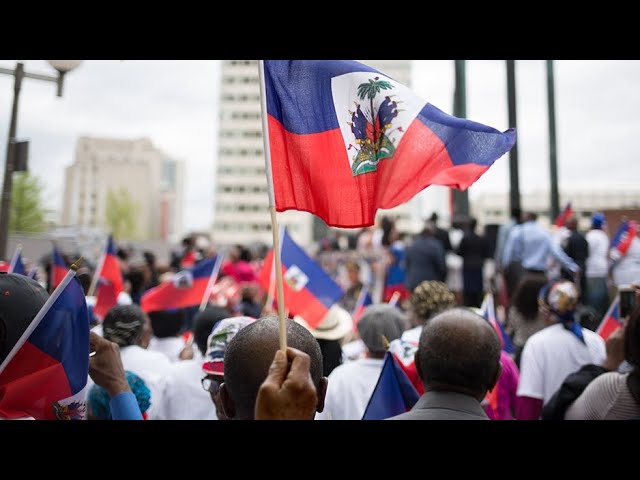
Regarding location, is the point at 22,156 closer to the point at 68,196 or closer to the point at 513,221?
the point at 513,221

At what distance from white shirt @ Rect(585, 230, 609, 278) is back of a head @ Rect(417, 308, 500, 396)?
9.02 metres

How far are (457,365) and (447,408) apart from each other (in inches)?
7.8

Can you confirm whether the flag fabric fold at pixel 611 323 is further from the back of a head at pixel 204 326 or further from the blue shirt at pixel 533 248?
the blue shirt at pixel 533 248

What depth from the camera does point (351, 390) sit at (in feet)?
13.1

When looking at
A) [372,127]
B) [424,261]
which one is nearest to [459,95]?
[424,261]

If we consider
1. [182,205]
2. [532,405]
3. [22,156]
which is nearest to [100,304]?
[22,156]

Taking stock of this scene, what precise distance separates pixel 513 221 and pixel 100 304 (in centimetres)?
814

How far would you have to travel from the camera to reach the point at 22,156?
7.91m

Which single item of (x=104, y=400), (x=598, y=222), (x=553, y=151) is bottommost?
(x=104, y=400)

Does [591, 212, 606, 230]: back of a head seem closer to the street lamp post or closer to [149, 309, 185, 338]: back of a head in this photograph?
[149, 309, 185, 338]: back of a head

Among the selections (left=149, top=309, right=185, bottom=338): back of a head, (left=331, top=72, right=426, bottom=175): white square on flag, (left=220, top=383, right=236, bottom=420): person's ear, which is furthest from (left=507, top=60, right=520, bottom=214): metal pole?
(left=220, top=383, right=236, bottom=420): person's ear

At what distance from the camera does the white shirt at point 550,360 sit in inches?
169

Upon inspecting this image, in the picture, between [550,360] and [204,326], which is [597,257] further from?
[204,326]
